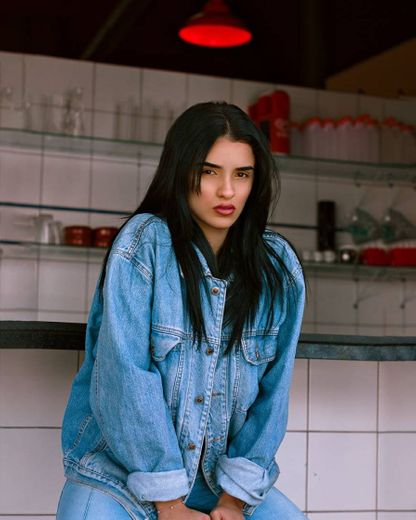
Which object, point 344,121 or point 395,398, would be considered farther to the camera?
point 344,121

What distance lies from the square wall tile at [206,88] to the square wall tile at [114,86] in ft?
0.97

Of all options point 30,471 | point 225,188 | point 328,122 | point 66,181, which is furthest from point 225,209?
point 328,122

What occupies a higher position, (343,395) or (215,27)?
(215,27)

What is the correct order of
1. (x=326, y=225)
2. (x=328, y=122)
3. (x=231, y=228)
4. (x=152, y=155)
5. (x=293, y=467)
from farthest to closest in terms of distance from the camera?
(x=326, y=225) → (x=328, y=122) → (x=152, y=155) → (x=293, y=467) → (x=231, y=228)

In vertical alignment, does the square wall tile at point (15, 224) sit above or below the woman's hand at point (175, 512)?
above

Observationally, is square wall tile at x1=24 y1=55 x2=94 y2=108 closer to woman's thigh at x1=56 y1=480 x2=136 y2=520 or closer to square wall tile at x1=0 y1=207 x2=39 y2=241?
square wall tile at x1=0 y1=207 x2=39 y2=241

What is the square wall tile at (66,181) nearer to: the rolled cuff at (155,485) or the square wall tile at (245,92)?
the square wall tile at (245,92)

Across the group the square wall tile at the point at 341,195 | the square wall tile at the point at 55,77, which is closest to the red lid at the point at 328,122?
the square wall tile at the point at 341,195

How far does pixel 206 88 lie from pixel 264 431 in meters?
3.09

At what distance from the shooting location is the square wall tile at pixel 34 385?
2045mm

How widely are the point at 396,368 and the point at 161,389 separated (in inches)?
38.9

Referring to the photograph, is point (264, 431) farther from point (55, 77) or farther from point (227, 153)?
point (55, 77)

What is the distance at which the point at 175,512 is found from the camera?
1499mm

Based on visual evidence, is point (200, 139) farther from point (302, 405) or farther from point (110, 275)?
point (302, 405)
